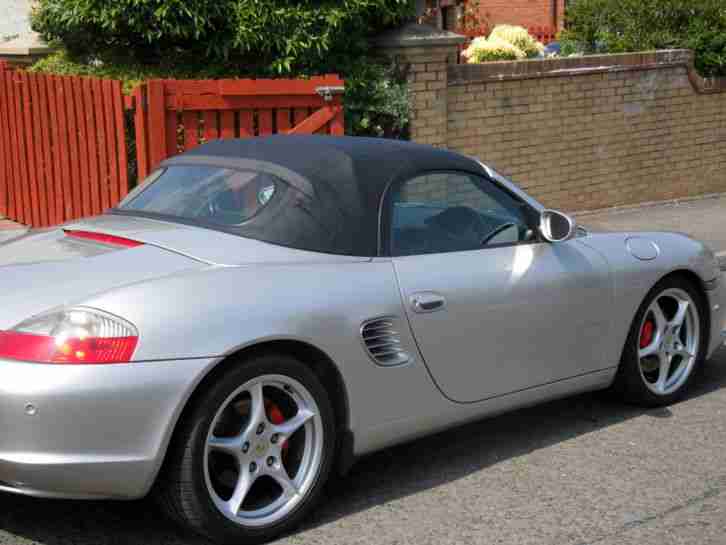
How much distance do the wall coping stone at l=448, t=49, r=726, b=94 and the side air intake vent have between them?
23.8 feet

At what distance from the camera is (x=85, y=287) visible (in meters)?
4.08

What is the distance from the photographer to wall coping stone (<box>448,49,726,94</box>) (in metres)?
11.6

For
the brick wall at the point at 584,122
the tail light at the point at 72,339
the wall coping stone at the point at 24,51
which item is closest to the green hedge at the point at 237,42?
the brick wall at the point at 584,122

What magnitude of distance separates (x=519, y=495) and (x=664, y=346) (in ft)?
5.17

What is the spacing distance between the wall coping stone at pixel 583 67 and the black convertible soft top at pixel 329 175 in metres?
6.46

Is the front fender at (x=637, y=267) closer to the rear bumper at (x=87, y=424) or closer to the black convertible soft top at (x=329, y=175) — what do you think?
the black convertible soft top at (x=329, y=175)

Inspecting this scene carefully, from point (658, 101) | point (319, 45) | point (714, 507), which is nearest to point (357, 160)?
Answer: point (714, 507)

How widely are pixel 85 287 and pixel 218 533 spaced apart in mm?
971

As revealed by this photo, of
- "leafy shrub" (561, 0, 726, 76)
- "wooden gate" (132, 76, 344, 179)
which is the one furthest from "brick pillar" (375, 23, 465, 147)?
"leafy shrub" (561, 0, 726, 76)

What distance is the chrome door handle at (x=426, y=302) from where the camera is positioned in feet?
15.3

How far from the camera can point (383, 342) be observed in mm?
4539

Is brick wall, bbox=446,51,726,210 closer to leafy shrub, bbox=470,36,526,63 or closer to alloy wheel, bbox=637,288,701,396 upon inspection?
leafy shrub, bbox=470,36,526,63

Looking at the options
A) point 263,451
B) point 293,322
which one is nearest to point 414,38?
point 293,322

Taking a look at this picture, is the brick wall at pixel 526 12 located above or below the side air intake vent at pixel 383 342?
above
